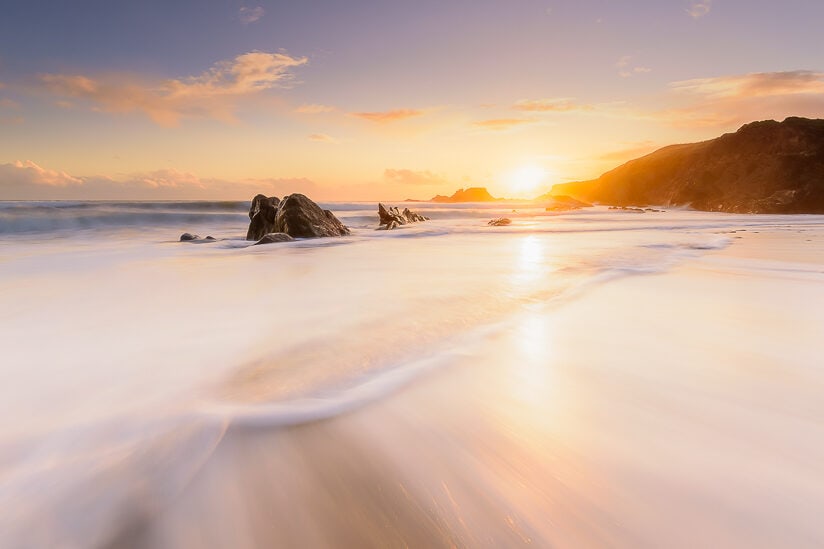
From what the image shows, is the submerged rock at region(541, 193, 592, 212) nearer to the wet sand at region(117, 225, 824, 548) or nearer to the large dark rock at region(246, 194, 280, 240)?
the large dark rock at region(246, 194, 280, 240)

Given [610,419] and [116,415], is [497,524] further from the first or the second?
[116,415]

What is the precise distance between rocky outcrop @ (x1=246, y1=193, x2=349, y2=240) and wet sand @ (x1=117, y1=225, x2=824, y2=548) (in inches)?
345

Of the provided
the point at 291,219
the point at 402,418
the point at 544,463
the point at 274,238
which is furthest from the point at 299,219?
the point at 544,463

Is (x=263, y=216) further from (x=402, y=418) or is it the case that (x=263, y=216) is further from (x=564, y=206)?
(x=564, y=206)

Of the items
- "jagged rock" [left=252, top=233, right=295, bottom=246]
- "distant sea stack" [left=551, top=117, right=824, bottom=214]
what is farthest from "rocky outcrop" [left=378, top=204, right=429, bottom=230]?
"distant sea stack" [left=551, top=117, right=824, bottom=214]

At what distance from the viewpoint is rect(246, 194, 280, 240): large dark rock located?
36.2 ft

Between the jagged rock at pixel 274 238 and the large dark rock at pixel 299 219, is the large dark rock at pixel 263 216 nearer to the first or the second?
the large dark rock at pixel 299 219

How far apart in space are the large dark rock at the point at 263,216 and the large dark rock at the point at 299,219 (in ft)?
1.03

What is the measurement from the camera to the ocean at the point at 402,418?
3.36ft

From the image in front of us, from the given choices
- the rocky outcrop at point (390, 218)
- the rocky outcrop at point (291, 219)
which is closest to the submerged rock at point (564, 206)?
the rocky outcrop at point (390, 218)

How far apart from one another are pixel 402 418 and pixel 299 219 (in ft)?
30.5

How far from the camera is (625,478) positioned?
Answer: 45.3 inches

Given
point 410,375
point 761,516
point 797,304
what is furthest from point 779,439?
point 797,304

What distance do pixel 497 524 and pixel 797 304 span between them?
11.6 feet
